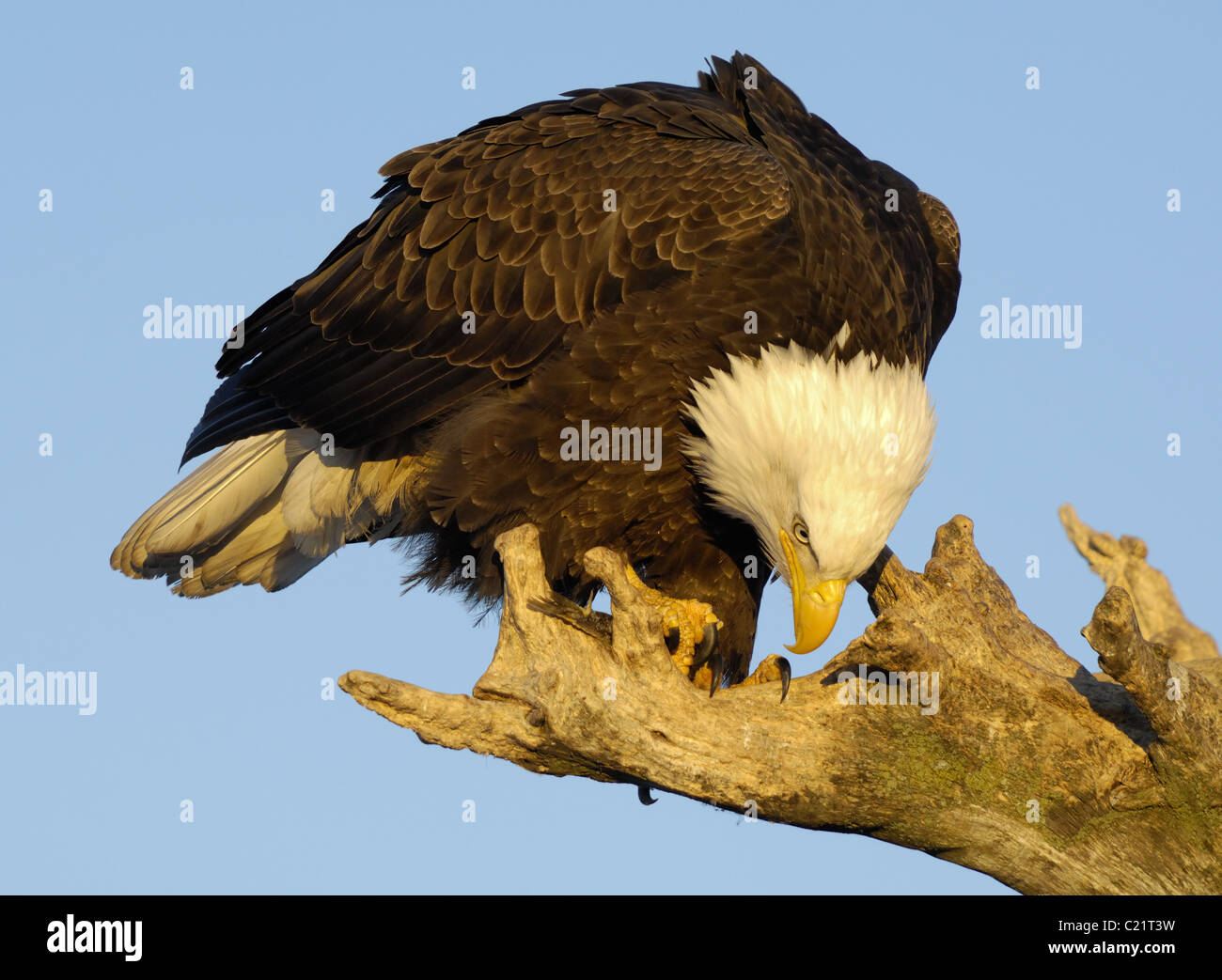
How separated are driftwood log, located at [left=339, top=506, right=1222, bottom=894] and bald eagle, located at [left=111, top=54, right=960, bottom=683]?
22.4 inches

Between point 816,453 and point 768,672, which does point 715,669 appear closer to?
point 768,672

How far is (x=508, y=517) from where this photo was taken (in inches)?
233

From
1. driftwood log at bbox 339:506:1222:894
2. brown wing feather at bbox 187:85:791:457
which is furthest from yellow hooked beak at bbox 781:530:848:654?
brown wing feather at bbox 187:85:791:457

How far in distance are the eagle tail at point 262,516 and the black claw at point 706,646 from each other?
1.53 m

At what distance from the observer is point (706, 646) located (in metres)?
6.03

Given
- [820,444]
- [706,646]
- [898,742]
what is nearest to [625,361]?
[820,444]

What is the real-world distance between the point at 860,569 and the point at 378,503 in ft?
7.57

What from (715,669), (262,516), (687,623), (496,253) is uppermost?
(496,253)

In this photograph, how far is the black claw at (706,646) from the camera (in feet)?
19.7

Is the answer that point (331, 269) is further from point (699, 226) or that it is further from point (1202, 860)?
point (1202, 860)

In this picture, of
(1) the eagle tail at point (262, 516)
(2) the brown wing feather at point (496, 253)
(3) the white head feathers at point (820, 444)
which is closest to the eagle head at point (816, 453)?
(3) the white head feathers at point (820, 444)

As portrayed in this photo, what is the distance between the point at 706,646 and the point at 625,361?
4.20ft

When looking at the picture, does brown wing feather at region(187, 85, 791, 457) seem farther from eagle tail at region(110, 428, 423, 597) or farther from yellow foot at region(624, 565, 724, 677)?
yellow foot at region(624, 565, 724, 677)

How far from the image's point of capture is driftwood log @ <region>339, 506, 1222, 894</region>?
15.9 feet
